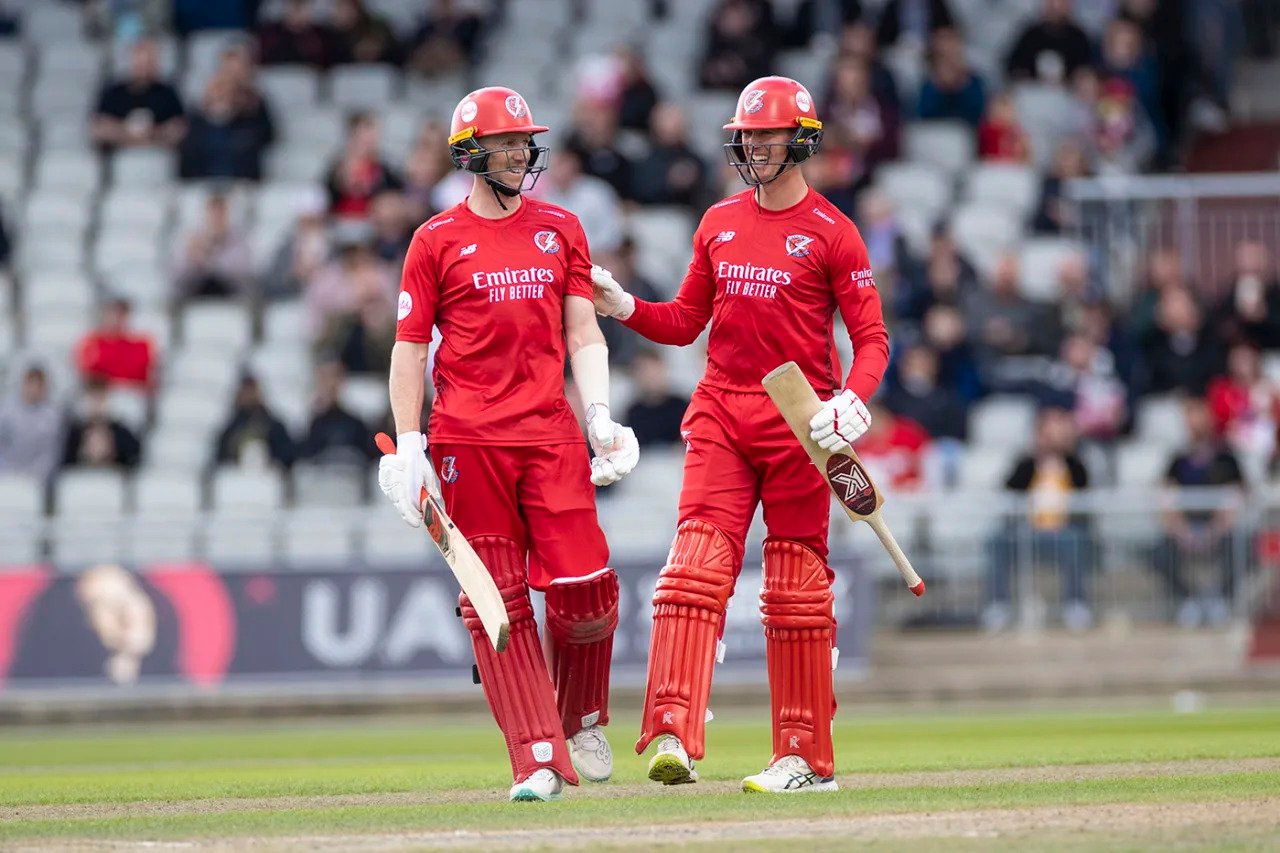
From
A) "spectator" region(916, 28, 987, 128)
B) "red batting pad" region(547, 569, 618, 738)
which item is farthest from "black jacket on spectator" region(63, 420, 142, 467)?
"red batting pad" region(547, 569, 618, 738)

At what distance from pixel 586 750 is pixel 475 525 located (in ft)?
3.98

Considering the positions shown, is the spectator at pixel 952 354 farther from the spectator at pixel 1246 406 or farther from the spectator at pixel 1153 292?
the spectator at pixel 1246 406

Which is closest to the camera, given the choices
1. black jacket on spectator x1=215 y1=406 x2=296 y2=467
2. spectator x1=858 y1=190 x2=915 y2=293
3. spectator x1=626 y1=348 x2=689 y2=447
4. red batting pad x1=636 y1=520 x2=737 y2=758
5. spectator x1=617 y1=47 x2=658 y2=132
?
red batting pad x1=636 y1=520 x2=737 y2=758

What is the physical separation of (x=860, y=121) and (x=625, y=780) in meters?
12.7

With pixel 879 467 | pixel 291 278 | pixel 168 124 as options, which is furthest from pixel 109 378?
pixel 879 467

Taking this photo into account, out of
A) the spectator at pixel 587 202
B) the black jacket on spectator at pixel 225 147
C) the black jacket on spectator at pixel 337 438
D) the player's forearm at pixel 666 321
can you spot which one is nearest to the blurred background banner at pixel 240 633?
the black jacket on spectator at pixel 337 438

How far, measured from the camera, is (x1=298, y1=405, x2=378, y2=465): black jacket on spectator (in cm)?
1906

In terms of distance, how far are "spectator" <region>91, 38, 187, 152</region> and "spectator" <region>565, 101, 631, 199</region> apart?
430cm

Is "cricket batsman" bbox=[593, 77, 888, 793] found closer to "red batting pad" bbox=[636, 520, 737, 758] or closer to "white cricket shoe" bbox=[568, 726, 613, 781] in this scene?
"red batting pad" bbox=[636, 520, 737, 758]

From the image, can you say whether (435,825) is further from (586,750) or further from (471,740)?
(471,740)

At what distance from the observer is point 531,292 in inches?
364

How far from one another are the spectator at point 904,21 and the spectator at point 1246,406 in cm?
554

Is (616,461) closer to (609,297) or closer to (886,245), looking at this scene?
(609,297)

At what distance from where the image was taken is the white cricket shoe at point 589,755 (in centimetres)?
974
